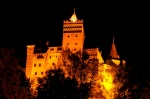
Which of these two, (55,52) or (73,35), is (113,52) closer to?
(73,35)

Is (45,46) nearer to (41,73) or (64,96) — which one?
(41,73)

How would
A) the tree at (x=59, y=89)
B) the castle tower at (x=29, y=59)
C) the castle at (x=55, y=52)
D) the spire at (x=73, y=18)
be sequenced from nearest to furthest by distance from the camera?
the tree at (x=59, y=89) < the castle at (x=55, y=52) < the castle tower at (x=29, y=59) < the spire at (x=73, y=18)

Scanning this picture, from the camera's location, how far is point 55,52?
58.7m

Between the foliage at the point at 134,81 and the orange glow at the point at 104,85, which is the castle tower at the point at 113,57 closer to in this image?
the orange glow at the point at 104,85

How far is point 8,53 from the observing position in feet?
98.2

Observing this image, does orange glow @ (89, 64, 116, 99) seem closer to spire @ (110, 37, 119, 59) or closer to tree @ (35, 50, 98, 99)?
tree @ (35, 50, 98, 99)

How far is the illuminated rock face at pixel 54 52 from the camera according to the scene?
5825 cm

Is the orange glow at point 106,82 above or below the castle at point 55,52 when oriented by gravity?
below

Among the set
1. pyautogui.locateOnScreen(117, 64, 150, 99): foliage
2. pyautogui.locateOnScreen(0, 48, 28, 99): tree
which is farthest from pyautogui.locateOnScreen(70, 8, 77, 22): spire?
pyautogui.locateOnScreen(0, 48, 28, 99): tree

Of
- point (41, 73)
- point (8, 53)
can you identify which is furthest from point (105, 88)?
point (8, 53)

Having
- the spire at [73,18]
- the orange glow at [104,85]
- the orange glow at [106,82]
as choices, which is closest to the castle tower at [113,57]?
the orange glow at [104,85]

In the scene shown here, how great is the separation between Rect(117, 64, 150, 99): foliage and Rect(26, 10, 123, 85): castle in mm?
7801

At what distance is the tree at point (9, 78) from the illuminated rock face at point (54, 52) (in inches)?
1070

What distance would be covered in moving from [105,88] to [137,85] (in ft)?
20.7
